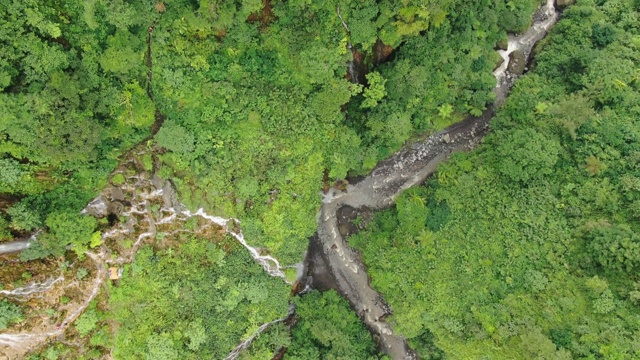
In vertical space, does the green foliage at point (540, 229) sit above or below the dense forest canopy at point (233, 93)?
below

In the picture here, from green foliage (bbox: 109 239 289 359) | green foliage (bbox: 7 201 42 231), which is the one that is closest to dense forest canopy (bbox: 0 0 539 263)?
green foliage (bbox: 7 201 42 231)

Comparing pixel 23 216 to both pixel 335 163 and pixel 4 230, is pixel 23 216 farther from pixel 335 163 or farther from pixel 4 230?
pixel 335 163

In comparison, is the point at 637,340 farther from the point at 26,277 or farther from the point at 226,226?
the point at 26,277

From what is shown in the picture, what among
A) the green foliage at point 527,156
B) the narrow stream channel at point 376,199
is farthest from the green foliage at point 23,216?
the green foliage at point 527,156

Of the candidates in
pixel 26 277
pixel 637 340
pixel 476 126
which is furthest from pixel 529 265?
pixel 26 277

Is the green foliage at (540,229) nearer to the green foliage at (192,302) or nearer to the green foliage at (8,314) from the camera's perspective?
the green foliage at (192,302)

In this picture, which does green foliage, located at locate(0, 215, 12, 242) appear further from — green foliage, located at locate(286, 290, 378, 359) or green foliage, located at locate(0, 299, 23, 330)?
green foliage, located at locate(286, 290, 378, 359)
